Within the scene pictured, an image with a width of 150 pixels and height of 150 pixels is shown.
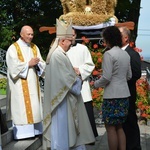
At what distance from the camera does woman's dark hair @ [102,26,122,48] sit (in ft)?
15.9

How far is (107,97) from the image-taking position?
486cm

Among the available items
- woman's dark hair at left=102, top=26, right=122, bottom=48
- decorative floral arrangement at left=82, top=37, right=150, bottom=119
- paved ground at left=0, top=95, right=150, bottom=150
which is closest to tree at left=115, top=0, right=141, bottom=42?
decorative floral arrangement at left=82, top=37, right=150, bottom=119

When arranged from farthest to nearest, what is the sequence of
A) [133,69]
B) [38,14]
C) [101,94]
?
1. [38,14]
2. [101,94]
3. [133,69]

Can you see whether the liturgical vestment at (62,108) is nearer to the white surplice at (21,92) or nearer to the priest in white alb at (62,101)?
the priest in white alb at (62,101)

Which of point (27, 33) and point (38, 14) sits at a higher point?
point (38, 14)

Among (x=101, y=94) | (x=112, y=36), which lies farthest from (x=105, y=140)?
(x=112, y=36)

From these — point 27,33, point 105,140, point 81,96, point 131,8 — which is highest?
point 131,8

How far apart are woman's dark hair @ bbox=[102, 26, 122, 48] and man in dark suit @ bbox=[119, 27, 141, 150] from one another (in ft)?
0.88

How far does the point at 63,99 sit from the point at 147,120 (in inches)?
155

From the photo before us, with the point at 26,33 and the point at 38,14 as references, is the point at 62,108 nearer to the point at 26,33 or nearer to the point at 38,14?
the point at 26,33

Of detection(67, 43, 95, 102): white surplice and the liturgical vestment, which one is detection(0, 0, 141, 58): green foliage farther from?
the liturgical vestment

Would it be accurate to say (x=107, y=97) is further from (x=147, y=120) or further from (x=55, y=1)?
(x=55, y=1)

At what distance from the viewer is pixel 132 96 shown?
5230 millimetres

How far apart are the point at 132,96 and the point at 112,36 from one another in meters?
0.92
